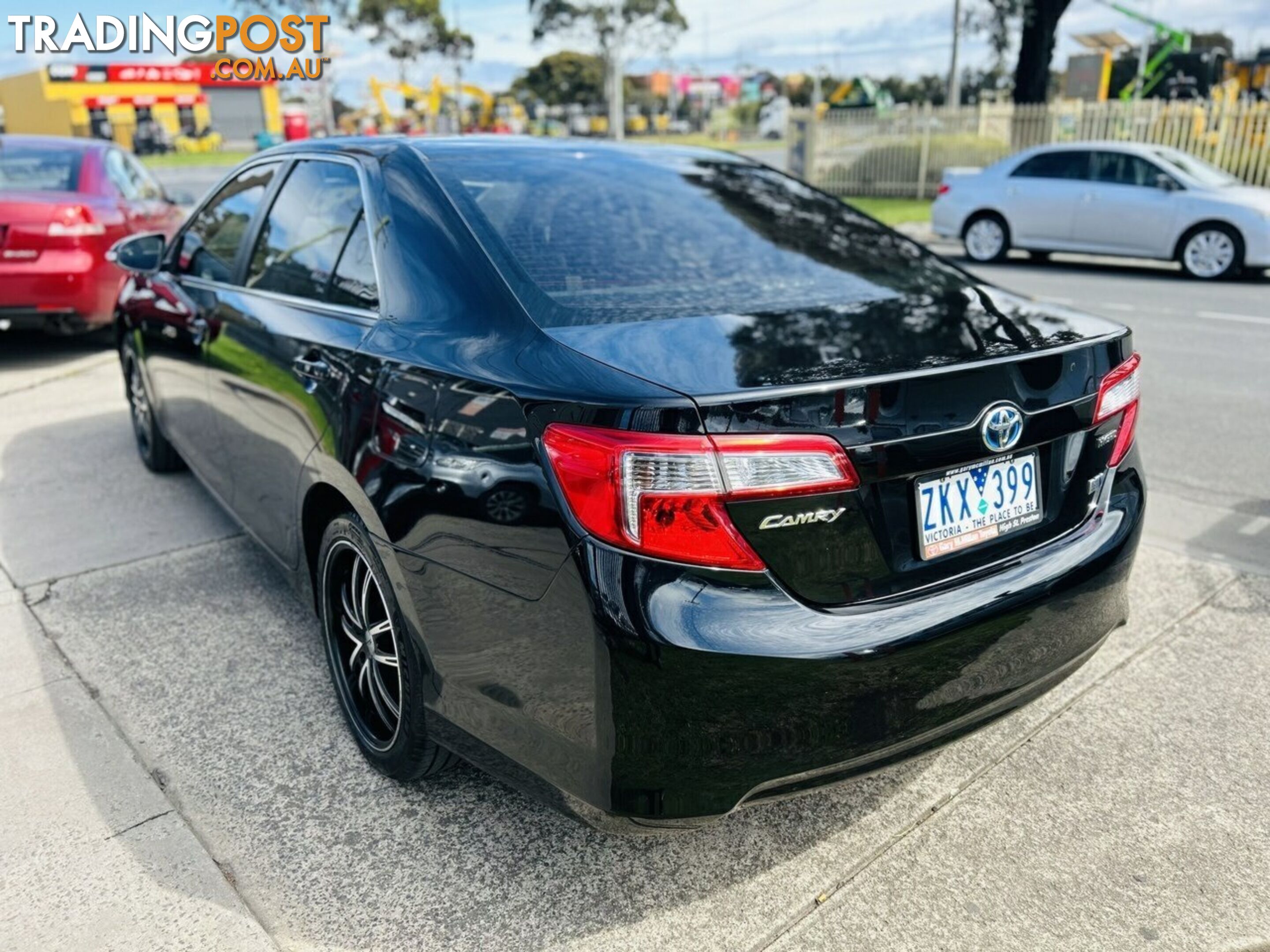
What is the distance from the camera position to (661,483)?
1760 mm

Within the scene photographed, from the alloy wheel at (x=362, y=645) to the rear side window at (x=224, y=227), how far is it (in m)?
1.42

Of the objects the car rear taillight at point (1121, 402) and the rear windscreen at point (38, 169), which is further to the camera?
the rear windscreen at point (38, 169)

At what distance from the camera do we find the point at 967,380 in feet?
6.58

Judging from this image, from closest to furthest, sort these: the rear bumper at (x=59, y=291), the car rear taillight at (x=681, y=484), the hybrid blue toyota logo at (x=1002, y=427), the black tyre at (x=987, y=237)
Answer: the car rear taillight at (x=681, y=484)
the hybrid blue toyota logo at (x=1002, y=427)
the rear bumper at (x=59, y=291)
the black tyre at (x=987, y=237)

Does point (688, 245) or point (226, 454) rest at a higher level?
point (688, 245)

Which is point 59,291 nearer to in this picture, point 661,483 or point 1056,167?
point 661,483

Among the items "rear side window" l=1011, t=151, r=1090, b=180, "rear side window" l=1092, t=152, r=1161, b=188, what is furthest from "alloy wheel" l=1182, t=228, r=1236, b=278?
"rear side window" l=1011, t=151, r=1090, b=180

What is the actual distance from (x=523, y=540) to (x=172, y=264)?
3060mm

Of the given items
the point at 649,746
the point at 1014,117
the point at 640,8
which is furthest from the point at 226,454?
the point at 640,8

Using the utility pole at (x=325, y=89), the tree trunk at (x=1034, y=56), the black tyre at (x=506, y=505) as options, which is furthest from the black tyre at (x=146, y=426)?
the utility pole at (x=325, y=89)

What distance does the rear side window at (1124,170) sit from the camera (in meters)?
11.7

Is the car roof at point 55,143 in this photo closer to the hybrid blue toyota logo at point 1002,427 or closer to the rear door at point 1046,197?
the hybrid blue toyota logo at point 1002,427

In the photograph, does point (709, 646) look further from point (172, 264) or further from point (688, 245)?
point (172, 264)

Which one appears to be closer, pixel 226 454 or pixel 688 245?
pixel 688 245
